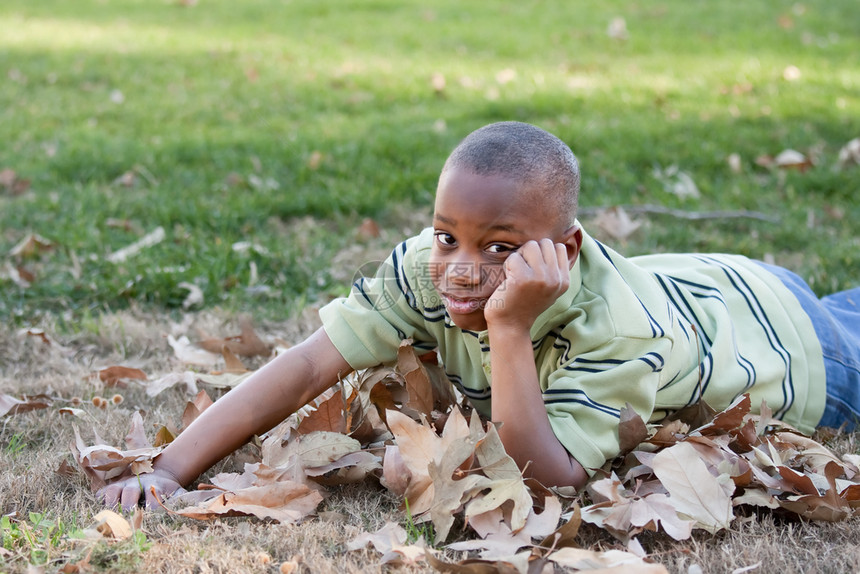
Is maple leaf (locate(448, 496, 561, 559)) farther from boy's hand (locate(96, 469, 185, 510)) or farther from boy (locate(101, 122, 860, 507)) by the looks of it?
boy's hand (locate(96, 469, 185, 510))

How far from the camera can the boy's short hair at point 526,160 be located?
218 cm

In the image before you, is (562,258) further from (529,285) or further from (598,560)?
(598,560)

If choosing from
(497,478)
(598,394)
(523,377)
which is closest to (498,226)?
(523,377)

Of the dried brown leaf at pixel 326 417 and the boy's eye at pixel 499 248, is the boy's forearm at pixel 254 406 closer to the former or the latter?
the dried brown leaf at pixel 326 417

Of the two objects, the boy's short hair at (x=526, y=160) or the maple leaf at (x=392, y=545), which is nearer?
the maple leaf at (x=392, y=545)

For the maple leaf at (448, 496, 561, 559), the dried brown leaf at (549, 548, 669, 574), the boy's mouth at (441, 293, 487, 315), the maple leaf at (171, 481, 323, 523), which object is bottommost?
the maple leaf at (171, 481, 323, 523)

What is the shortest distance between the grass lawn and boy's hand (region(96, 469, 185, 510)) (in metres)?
0.05

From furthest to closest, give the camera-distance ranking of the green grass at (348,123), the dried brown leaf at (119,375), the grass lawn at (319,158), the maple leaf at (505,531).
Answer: the green grass at (348,123) → the dried brown leaf at (119,375) → the grass lawn at (319,158) → the maple leaf at (505,531)

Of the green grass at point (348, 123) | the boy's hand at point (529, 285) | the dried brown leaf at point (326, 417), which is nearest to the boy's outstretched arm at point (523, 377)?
the boy's hand at point (529, 285)

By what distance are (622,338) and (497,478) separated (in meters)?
0.49

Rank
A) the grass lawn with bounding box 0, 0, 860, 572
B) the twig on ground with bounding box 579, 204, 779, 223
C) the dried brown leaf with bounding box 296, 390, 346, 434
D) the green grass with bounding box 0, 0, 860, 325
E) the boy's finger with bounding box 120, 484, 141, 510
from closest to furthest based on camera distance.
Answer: the boy's finger with bounding box 120, 484, 141, 510 < the dried brown leaf with bounding box 296, 390, 346, 434 < the grass lawn with bounding box 0, 0, 860, 572 < the green grass with bounding box 0, 0, 860, 325 < the twig on ground with bounding box 579, 204, 779, 223

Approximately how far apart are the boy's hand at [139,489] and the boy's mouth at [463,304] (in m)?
0.86

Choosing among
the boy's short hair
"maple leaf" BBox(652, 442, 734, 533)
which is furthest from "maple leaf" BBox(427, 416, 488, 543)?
the boy's short hair

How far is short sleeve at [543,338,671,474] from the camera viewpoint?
230cm
